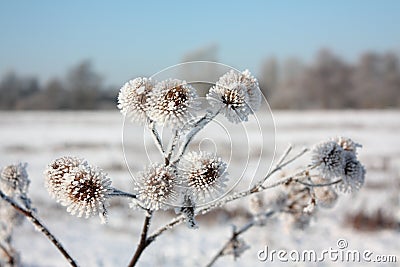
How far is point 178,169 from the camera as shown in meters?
1.12

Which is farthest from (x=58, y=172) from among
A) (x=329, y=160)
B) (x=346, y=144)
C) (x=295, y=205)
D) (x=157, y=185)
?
(x=295, y=205)

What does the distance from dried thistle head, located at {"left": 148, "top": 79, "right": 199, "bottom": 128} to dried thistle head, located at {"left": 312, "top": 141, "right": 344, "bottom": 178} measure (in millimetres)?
521

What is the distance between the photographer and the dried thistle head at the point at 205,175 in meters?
1.06

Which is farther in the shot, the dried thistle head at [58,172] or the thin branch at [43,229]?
the thin branch at [43,229]

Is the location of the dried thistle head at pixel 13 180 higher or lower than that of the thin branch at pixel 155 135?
lower

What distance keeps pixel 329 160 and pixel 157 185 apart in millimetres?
623

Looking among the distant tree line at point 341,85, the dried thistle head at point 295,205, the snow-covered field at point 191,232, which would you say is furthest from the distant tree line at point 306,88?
the dried thistle head at point 295,205

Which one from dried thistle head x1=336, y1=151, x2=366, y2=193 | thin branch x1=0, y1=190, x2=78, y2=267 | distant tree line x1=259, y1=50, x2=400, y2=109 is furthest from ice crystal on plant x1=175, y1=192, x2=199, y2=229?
distant tree line x1=259, y1=50, x2=400, y2=109

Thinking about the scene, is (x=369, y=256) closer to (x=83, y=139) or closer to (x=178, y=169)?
(x=178, y=169)

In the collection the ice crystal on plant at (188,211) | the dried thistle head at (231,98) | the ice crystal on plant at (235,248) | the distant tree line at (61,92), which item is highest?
the distant tree line at (61,92)

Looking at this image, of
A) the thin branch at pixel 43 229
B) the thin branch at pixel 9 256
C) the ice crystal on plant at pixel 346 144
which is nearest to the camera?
the thin branch at pixel 43 229

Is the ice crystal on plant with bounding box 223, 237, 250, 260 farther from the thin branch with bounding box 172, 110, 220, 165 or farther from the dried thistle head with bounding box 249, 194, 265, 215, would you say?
the thin branch with bounding box 172, 110, 220, 165

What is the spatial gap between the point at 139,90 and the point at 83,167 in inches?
9.8

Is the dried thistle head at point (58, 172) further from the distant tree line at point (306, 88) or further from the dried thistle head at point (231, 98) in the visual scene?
the distant tree line at point (306, 88)
